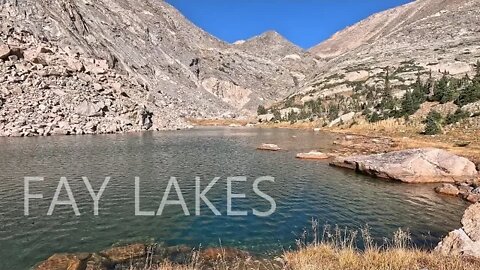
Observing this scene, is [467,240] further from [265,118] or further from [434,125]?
[265,118]

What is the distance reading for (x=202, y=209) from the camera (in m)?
22.2

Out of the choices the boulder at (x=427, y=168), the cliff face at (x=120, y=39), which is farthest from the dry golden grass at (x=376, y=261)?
the cliff face at (x=120, y=39)

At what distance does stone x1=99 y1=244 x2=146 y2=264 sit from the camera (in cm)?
1461

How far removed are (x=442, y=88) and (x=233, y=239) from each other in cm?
7782

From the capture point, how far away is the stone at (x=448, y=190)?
26.3 m

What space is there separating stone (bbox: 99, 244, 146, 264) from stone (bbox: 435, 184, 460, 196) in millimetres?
22502

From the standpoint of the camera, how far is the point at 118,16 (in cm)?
17725

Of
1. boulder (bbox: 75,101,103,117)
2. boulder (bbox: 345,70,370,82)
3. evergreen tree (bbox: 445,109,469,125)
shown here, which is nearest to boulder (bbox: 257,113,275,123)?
boulder (bbox: 345,70,370,82)

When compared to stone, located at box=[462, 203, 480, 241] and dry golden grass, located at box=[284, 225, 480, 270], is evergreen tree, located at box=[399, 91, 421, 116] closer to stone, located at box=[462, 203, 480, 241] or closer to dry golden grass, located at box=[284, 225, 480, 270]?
stone, located at box=[462, 203, 480, 241]

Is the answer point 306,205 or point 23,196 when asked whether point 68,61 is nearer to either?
point 23,196

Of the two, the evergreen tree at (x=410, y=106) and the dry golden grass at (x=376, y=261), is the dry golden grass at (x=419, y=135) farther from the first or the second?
the dry golden grass at (x=376, y=261)

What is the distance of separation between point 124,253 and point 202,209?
24.6 ft

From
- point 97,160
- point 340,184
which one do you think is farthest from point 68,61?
point 340,184

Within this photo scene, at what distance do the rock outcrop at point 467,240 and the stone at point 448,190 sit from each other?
13.7 m
